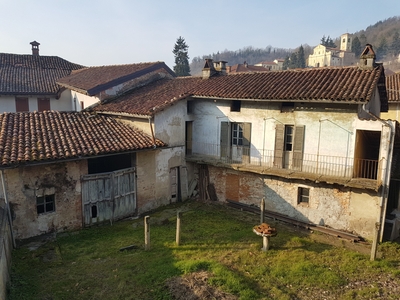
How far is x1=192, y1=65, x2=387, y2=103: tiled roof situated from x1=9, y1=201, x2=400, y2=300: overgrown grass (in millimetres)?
6256

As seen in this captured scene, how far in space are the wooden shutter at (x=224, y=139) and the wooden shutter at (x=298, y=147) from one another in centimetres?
385

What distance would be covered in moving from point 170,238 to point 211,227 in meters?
2.26

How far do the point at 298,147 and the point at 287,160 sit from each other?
872 millimetres

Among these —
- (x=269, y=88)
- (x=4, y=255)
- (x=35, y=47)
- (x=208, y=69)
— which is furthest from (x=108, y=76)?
(x=35, y=47)

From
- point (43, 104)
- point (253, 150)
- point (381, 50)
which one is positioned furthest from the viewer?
point (381, 50)

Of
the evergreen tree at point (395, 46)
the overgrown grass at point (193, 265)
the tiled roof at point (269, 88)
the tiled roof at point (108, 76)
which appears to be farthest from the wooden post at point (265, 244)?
the evergreen tree at point (395, 46)

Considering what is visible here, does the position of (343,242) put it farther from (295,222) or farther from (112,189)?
(112,189)

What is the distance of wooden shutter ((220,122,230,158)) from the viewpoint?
1770 cm

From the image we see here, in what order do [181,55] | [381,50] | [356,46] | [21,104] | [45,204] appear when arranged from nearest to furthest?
[45,204], [21,104], [181,55], [381,50], [356,46]

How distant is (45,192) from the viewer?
1309 cm

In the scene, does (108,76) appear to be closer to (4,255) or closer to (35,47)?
(4,255)

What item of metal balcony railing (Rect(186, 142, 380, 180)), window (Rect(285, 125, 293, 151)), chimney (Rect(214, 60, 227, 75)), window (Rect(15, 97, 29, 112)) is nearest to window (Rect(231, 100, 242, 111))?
metal balcony railing (Rect(186, 142, 380, 180))

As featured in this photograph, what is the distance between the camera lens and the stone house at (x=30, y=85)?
26438 mm

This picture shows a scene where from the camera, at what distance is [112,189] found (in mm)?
15164
